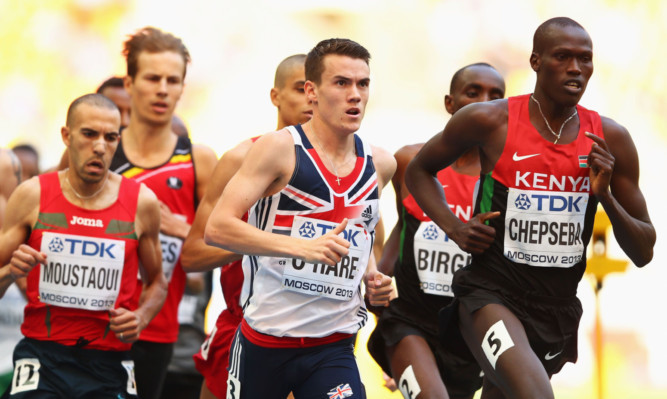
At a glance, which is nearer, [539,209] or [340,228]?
[340,228]

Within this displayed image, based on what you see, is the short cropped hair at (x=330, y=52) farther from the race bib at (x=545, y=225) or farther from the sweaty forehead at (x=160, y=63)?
the sweaty forehead at (x=160, y=63)

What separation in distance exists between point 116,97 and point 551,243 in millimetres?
4171

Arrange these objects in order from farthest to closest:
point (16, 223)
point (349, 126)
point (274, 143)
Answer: point (16, 223)
point (349, 126)
point (274, 143)

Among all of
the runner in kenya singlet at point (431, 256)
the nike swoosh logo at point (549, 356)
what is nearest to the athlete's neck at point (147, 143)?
the runner in kenya singlet at point (431, 256)

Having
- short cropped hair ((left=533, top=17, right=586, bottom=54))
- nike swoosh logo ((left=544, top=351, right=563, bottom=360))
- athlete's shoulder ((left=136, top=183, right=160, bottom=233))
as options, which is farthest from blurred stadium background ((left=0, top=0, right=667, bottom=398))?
short cropped hair ((left=533, top=17, right=586, bottom=54))

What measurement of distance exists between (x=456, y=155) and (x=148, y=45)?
Answer: 266 centimetres

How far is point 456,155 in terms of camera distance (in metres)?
5.32

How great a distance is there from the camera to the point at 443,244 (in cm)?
604

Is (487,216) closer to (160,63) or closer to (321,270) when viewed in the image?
(321,270)

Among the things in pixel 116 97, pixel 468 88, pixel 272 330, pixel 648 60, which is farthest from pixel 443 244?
pixel 648 60

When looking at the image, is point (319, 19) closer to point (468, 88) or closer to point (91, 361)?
point (468, 88)

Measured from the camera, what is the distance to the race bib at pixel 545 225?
4934 millimetres

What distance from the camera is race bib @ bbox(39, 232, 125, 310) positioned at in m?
5.50

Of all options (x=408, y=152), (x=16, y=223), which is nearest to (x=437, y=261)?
(x=408, y=152)
